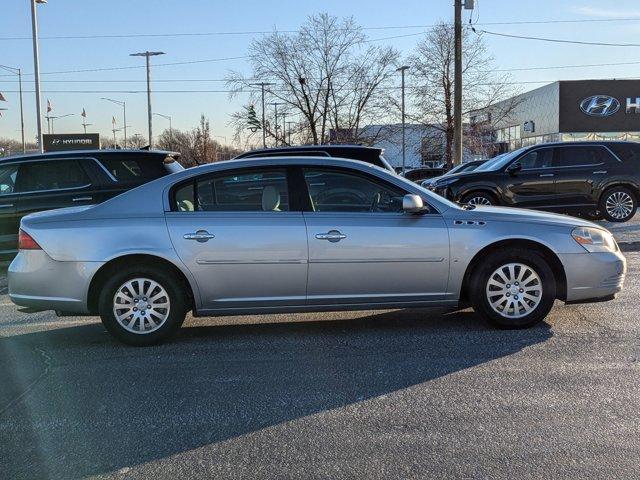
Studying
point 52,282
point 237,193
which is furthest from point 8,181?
point 237,193

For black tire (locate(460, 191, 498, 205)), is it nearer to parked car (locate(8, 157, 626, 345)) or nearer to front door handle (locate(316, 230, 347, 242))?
parked car (locate(8, 157, 626, 345))

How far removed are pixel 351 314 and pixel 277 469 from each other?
3.49m

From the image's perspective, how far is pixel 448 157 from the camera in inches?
1435

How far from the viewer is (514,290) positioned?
233 inches

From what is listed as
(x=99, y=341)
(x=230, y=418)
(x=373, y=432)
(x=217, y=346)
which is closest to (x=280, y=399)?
(x=230, y=418)

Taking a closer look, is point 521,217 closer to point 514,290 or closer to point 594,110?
point 514,290

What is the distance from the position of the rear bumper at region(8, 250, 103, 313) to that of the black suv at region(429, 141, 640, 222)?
30.2 feet

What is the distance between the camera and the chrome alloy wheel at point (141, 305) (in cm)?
561

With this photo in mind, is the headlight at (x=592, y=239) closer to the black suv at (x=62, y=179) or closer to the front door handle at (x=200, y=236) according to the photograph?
the front door handle at (x=200, y=236)

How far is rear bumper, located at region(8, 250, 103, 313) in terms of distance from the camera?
5.56 meters

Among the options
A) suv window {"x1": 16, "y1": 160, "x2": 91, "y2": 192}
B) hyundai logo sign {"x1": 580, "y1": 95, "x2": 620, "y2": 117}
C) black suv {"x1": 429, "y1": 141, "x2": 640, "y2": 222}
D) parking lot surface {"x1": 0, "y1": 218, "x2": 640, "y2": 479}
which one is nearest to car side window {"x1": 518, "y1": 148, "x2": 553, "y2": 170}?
black suv {"x1": 429, "y1": 141, "x2": 640, "y2": 222}

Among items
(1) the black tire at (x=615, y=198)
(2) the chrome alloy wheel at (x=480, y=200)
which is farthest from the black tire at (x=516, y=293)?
(1) the black tire at (x=615, y=198)

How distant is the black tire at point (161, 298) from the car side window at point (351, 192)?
1488 millimetres

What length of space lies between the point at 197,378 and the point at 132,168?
5813 mm
